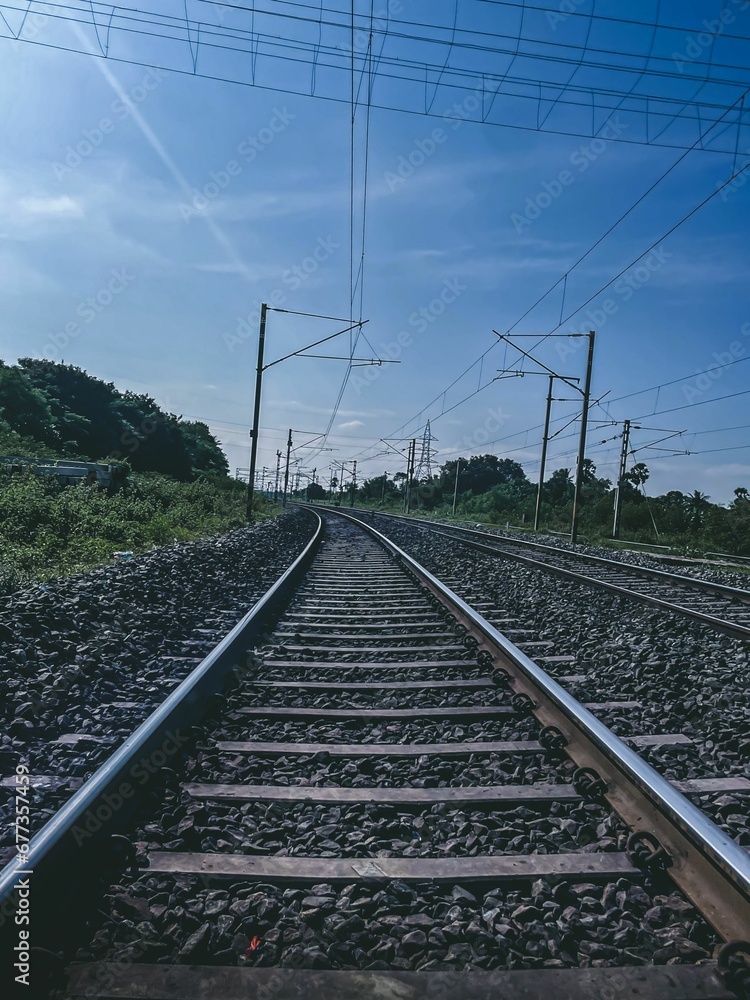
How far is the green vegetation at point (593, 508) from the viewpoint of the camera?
32.1 meters

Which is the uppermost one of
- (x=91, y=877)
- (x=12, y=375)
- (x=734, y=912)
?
(x=12, y=375)

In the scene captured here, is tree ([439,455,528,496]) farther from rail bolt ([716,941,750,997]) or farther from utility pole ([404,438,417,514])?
rail bolt ([716,941,750,997])

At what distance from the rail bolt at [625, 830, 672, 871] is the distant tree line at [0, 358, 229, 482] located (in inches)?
1406

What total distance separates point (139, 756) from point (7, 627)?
2.80 meters

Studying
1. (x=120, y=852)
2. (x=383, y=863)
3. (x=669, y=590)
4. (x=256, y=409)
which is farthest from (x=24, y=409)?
(x=383, y=863)

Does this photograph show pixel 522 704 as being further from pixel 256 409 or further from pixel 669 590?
pixel 256 409

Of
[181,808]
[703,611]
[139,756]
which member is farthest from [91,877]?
[703,611]

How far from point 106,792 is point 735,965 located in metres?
2.13

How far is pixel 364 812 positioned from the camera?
8.12ft

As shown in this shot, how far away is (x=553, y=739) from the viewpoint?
312cm

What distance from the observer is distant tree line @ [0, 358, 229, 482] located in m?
37.4

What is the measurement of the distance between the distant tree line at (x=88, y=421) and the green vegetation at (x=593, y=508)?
25.2m

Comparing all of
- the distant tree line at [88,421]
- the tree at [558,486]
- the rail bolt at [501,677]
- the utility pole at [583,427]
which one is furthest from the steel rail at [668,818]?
the tree at [558,486]

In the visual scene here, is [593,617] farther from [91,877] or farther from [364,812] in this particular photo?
[91,877]
